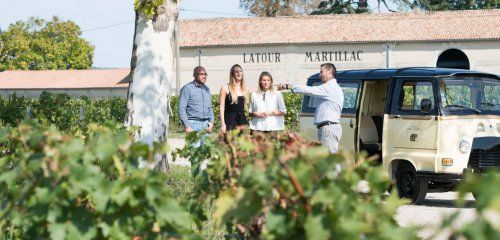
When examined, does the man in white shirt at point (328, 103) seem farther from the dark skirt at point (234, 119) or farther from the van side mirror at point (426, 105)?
the dark skirt at point (234, 119)

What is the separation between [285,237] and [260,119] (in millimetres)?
10045

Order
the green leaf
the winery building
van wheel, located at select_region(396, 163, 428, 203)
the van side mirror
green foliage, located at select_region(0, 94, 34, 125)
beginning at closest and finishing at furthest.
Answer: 1. the green leaf
2. the van side mirror
3. van wheel, located at select_region(396, 163, 428, 203)
4. green foliage, located at select_region(0, 94, 34, 125)
5. the winery building

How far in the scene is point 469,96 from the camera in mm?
12805

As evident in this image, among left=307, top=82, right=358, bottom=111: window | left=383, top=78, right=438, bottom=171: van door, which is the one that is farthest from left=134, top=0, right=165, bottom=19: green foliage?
left=383, top=78, right=438, bottom=171: van door

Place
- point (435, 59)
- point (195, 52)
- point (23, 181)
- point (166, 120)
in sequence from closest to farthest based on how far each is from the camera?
point (23, 181), point (166, 120), point (435, 59), point (195, 52)

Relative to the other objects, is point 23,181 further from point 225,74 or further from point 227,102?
point 225,74

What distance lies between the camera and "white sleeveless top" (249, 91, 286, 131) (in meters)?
13.3

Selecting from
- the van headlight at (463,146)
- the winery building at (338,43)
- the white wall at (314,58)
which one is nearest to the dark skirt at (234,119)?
the van headlight at (463,146)

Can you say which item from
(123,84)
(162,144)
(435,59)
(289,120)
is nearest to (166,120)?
(162,144)

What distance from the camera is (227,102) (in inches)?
526

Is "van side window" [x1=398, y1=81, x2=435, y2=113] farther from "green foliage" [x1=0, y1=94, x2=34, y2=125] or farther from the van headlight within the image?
"green foliage" [x1=0, y1=94, x2=34, y2=125]

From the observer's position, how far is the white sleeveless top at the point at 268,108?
13289 mm

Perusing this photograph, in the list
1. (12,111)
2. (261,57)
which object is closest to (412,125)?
(12,111)

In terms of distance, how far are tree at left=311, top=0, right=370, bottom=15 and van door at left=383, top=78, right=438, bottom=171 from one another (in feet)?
211
